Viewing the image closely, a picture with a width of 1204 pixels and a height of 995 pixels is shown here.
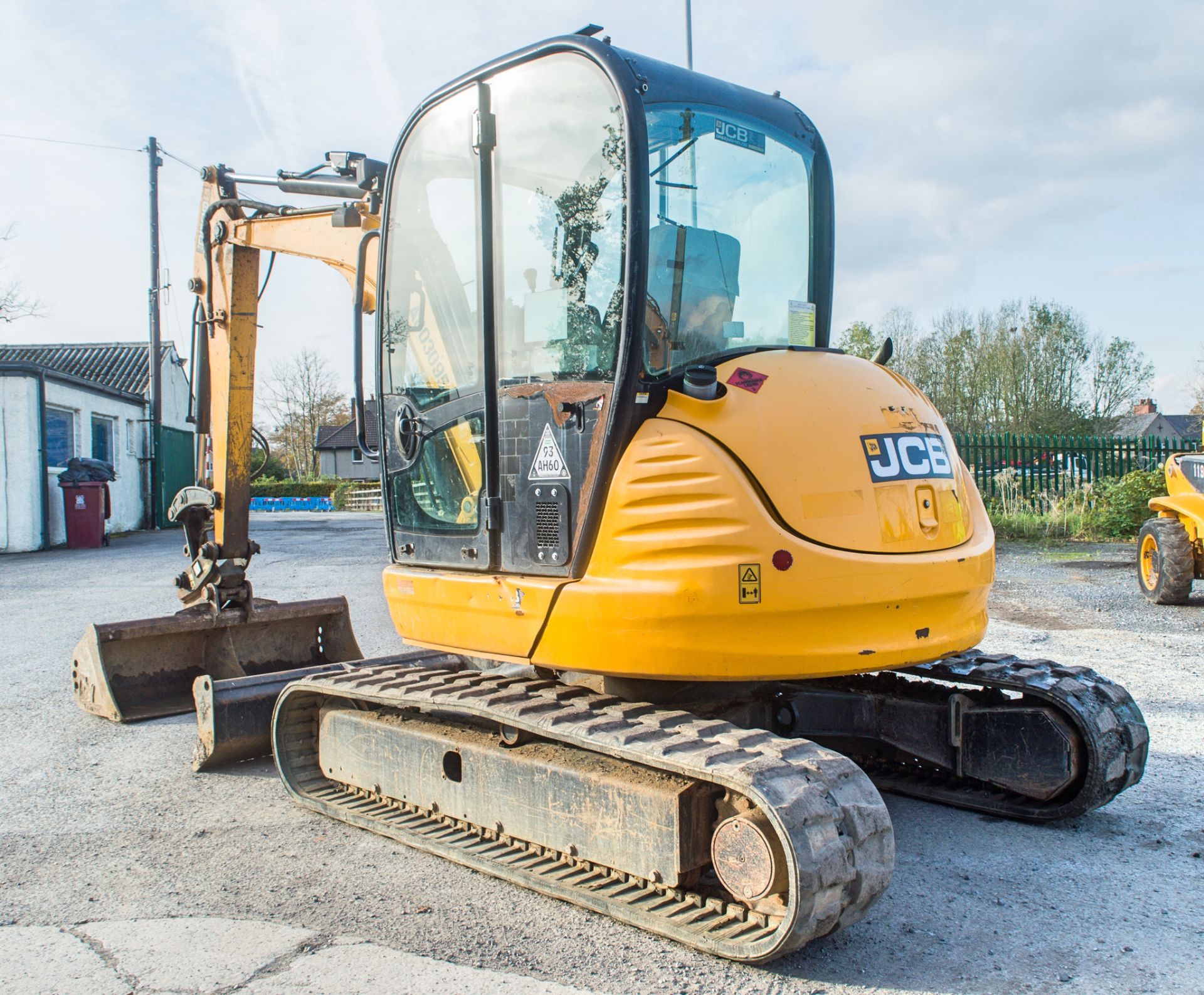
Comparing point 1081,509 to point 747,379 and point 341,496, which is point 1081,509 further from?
point 341,496

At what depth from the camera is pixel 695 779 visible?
3285 mm

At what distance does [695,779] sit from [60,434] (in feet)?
70.1

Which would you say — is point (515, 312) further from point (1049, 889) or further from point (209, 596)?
point (209, 596)

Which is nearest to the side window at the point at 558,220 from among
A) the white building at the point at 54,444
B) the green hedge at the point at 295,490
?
the white building at the point at 54,444

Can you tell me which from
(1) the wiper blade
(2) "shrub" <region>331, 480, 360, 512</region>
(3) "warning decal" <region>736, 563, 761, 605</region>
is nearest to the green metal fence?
(1) the wiper blade

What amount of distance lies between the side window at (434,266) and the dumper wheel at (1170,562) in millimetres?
8523

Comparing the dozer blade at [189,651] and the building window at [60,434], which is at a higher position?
the building window at [60,434]

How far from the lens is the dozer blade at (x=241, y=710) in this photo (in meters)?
5.02

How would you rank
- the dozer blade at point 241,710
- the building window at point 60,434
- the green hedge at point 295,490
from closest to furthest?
the dozer blade at point 241,710 → the building window at point 60,434 → the green hedge at point 295,490

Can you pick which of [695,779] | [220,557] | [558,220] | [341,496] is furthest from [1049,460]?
[341,496]

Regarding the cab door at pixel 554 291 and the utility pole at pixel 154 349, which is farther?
the utility pole at pixel 154 349

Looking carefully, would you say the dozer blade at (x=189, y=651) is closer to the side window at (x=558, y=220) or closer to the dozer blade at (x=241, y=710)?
the dozer blade at (x=241, y=710)

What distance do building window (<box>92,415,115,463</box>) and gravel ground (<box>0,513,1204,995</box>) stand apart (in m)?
18.0

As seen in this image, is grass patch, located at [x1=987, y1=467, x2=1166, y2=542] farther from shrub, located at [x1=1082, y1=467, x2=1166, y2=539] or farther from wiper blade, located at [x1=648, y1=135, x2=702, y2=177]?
wiper blade, located at [x1=648, y1=135, x2=702, y2=177]
